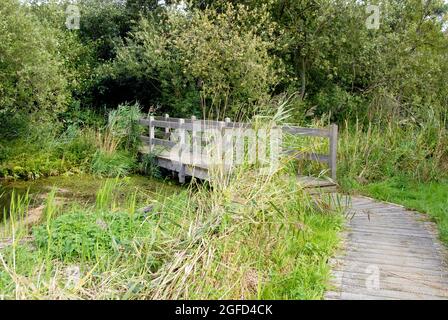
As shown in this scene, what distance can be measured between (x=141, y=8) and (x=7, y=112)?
5832 millimetres

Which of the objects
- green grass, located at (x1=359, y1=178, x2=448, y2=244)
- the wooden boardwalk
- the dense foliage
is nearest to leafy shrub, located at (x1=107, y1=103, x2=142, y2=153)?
the dense foliage

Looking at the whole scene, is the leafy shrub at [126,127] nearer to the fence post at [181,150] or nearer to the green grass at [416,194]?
the fence post at [181,150]

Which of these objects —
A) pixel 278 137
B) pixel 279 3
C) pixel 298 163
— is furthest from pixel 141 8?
pixel 278 137

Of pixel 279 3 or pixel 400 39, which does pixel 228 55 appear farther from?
pixel 400 39

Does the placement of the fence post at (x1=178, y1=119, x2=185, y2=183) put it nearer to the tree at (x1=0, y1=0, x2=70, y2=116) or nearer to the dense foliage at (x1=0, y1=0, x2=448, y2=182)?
the dense foliage at (x1=0, y1=0, x2=448, y2=182)

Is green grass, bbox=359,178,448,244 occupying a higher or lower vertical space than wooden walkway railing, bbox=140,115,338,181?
lower

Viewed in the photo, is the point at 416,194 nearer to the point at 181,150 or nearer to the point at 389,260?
the point at 389,260

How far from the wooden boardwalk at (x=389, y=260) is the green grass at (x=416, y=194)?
26cm

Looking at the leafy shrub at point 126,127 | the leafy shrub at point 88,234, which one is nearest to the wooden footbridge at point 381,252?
the leafy shrub at point 88,234

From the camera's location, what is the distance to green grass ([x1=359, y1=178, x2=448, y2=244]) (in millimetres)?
6514

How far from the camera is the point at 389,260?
178 inches

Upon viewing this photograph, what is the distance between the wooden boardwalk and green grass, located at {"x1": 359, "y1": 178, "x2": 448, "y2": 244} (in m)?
0.26

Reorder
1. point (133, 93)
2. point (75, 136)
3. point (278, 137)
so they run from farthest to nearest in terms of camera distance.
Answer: point (133, 93) < point (75, 136) < point (278, 137)

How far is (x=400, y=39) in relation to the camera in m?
13.0
